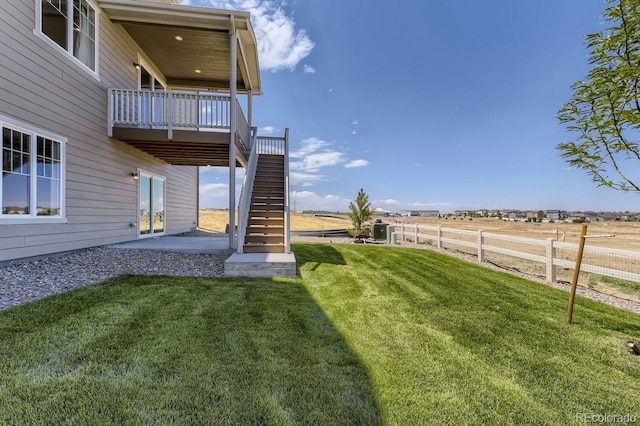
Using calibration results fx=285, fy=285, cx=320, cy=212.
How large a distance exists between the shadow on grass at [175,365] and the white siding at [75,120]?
316 centimetres

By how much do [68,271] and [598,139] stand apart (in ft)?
26.5

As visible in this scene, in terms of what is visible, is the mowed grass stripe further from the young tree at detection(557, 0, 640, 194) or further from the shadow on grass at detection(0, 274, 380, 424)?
the young tree at detection(557, 0, 640, 194)

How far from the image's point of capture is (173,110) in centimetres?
742

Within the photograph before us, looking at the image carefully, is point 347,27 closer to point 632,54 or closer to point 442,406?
point 632,54

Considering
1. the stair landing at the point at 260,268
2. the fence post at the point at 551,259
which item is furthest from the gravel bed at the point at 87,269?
the fence post at the point at 551,259

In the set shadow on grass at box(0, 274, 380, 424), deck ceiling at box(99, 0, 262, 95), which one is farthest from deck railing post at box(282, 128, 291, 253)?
deck ceiling at box(99, 0, 262, 95)

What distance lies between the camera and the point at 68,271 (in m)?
5.17

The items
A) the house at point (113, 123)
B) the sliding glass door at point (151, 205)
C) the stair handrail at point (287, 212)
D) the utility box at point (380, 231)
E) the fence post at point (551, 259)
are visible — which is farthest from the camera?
the utility box at point (380, 231)

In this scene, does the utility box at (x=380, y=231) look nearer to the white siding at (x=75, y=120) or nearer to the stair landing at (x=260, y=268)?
the stair landing at (x=260, y=268)

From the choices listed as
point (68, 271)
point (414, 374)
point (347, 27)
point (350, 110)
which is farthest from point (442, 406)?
point (350, 110)

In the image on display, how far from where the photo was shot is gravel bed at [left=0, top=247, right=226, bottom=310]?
4.16 m

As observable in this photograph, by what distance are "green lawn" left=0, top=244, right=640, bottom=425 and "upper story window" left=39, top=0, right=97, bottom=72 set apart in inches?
211

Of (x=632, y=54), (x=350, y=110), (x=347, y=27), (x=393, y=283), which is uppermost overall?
(x=347, y=27)

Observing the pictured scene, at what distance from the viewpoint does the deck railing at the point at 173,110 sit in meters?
7.32
